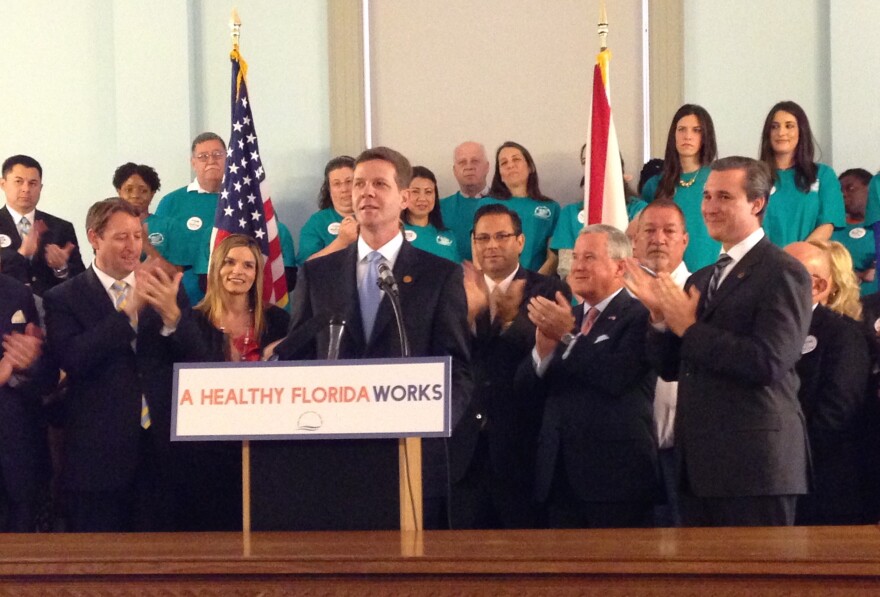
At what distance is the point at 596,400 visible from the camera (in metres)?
4.06

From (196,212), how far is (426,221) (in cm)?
121

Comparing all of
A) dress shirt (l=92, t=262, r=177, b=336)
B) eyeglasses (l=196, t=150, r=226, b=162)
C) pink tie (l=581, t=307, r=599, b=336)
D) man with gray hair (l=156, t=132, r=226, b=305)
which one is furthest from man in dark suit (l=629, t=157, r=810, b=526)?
eyeglasses (l=196, t=150, r=226, b=162)

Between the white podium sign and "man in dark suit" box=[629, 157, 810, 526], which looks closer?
the white podium sign

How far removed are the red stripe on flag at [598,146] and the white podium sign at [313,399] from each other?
3.18 meters

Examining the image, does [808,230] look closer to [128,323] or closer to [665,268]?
[665,268]

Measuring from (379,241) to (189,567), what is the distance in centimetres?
144

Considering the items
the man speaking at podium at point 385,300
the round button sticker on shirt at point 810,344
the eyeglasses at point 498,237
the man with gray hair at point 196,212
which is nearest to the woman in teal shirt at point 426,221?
the man with gray hair at point 196,212

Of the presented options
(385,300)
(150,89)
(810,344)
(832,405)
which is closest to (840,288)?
(810,344)

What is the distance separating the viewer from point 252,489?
2850 millimetres

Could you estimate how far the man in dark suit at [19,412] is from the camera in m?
4.32

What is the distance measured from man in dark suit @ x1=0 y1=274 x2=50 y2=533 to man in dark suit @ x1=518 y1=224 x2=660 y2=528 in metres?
1.76

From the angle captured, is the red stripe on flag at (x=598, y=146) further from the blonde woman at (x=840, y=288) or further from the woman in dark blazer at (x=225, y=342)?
the woman in dark blazer at (x=225, y=342)

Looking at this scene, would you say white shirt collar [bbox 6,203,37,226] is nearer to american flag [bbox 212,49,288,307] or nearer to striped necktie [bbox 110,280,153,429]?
american flag [bbox 212,49,288,307]

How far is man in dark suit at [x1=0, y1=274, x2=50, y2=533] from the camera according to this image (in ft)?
14.2
